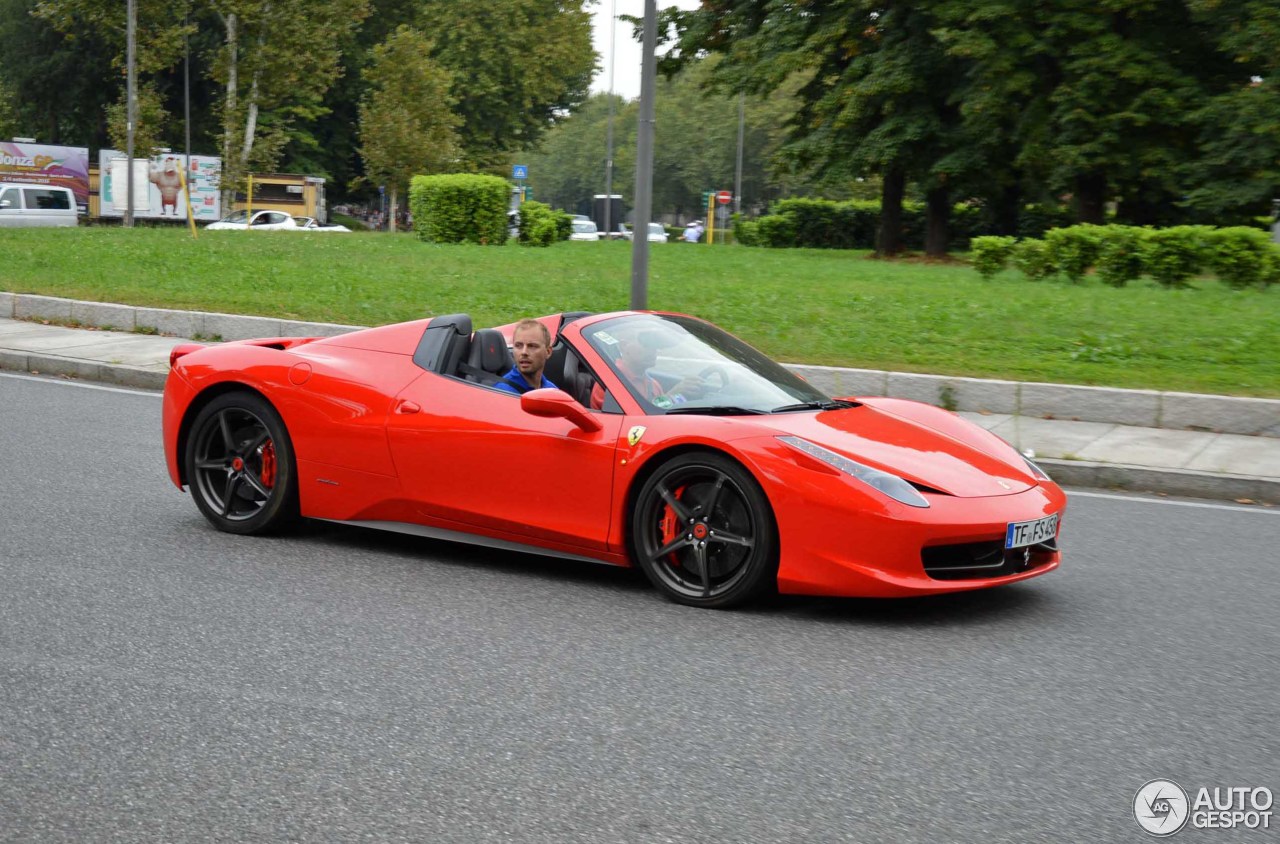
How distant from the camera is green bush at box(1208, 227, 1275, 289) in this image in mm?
18609

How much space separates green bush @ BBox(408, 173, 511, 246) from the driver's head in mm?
26355

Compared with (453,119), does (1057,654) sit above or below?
below

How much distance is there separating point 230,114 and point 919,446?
48.9 m

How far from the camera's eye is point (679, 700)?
4.72 m

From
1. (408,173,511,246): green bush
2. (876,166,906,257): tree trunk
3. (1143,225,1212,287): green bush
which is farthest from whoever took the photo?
(876,166,906,257): tree trunk

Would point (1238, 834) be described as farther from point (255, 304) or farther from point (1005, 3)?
point (1005, 3)

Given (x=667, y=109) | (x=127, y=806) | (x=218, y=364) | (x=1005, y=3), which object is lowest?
(x=127, y=806)

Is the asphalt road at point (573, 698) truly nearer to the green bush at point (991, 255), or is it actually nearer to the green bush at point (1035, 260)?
the green bush at point (1035, 260)

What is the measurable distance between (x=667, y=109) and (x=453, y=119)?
1868 inches

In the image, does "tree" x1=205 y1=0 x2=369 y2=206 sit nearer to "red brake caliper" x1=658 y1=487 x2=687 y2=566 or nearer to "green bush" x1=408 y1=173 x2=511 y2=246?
"green bush" x1=408 y1=173 x2=511 y2=246

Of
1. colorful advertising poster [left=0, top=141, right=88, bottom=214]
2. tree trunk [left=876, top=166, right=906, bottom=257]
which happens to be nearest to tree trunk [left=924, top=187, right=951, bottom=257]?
tree trunk [left=876, top=166, right=906, bottom=257]

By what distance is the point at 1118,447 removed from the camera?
10453mm

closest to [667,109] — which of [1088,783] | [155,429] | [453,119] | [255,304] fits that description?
[453,119]

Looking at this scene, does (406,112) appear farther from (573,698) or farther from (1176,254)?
(573,698)
